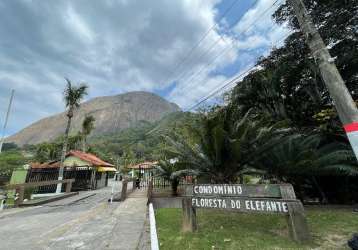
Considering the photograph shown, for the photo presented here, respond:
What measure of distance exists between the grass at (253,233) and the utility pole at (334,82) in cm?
195

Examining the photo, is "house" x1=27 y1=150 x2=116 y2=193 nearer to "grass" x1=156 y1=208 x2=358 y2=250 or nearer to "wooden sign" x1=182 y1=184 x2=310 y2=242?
"grass" x1=156 y1=208 x2=358 y2=250

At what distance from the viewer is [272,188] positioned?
4.01 metres

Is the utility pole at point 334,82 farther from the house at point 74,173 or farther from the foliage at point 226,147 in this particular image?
the house at point 74,173

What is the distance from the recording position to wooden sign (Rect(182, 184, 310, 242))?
3.65 metres

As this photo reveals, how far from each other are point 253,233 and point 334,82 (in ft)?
10.6

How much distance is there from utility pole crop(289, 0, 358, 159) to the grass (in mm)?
1948

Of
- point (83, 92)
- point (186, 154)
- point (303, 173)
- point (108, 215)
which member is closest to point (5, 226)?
point (108, 215)

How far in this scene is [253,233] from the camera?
14.0ft

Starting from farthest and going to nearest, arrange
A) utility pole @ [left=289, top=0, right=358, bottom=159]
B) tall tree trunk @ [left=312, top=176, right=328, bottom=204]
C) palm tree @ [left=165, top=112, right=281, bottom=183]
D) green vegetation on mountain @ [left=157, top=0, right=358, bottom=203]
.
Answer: tall tree trunk @ [left=312, top=176, right=328, bottom=204], green vegetation on mountain @ [left=157, top=0, right=358, bottom=203], palm tree @ [left=165, top=112, right=281, bottom=183], utility pole @ [left=289, top=0, right=358, bottom=159]

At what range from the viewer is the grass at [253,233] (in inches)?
142

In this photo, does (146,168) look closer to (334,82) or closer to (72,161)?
(72,161)

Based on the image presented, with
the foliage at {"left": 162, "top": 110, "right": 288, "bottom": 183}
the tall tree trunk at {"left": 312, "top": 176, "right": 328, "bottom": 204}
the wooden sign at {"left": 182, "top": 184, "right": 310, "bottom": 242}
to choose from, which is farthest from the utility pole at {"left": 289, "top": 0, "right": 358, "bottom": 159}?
the tall tree trunk at {"left": 312, "top": 176, "right": 328, "bottom": 204}

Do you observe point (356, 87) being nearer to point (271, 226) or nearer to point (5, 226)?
point (271, 226)

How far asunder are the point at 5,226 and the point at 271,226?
7.34 meters
